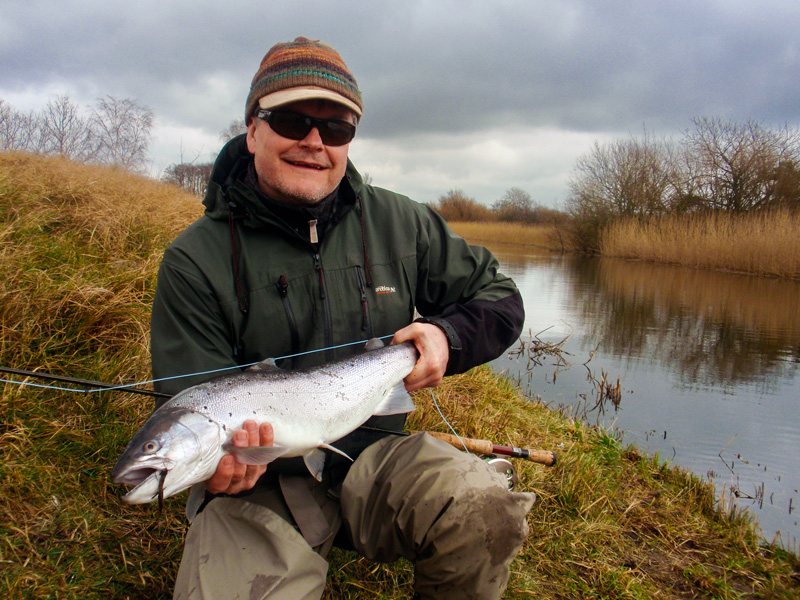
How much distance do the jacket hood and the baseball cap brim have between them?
0.30m

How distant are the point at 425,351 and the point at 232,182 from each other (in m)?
1.32

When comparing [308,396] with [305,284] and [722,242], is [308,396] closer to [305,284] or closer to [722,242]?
[305,284]

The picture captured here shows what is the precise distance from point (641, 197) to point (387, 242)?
1171 inches

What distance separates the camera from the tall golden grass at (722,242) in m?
16.9

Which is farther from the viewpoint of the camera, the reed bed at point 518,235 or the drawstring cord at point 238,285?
the reed bed at point 518,235

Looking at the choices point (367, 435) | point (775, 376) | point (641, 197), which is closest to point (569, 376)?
point (775, 376)

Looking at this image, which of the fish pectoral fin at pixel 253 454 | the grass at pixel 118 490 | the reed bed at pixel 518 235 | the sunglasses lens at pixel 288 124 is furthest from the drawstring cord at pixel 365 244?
the reed bed at pixel 518 235

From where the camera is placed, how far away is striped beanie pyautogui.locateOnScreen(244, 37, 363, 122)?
8.50ft

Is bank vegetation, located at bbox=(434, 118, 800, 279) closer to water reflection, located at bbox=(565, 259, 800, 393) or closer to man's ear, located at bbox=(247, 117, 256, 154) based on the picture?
water reflection, located at bbox=(565, 259, 800, 393)

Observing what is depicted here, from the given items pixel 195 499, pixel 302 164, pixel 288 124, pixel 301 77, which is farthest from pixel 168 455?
pixel 301 77

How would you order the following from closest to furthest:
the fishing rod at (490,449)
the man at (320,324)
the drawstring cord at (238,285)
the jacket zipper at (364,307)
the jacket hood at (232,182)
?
the man at (320,324)
the drawstring cord at (238,285)
the jacket hood at (232,182)
the jacket zipper at (364,307)
the fishing rod at (490,449)

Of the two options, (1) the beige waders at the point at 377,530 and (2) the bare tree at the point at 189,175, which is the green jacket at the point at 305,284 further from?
(2) the bare tree at the point at 189,175

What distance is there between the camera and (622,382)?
7.56 m

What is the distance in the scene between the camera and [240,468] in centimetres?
203
